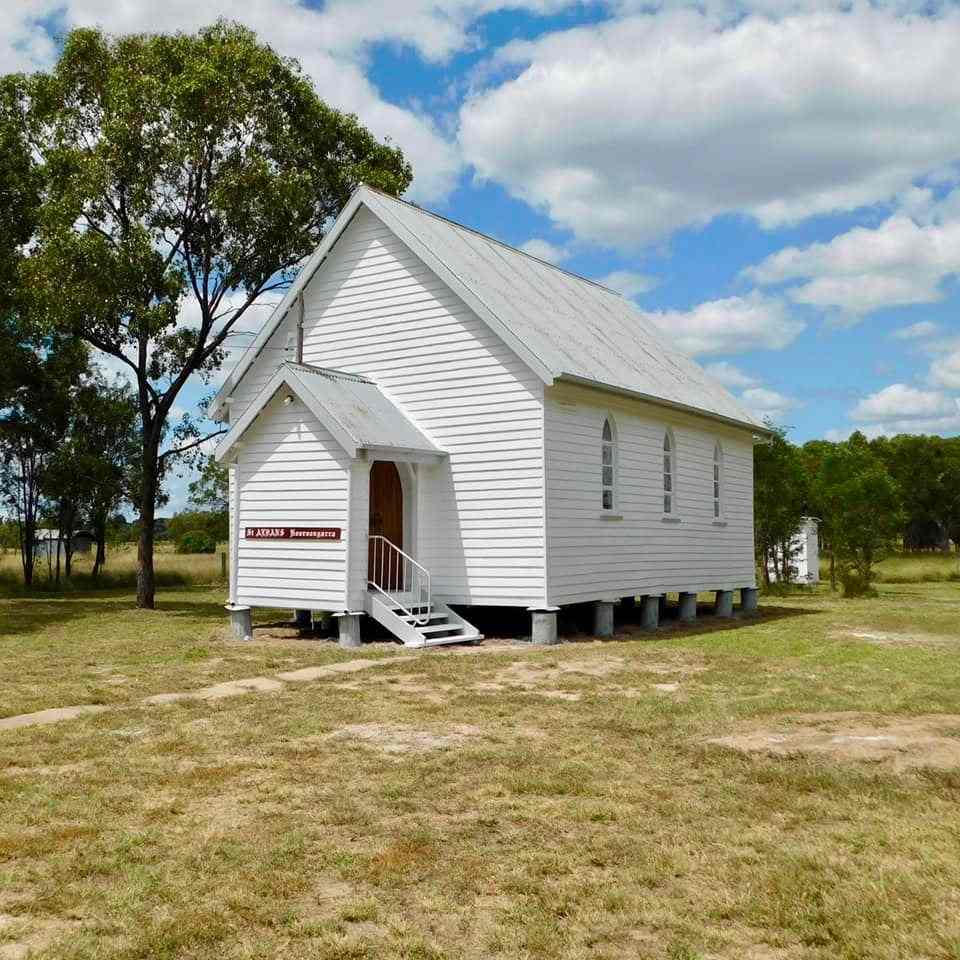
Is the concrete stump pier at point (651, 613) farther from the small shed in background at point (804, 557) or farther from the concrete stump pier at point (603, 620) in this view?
the small shed in background at point (804, 557)

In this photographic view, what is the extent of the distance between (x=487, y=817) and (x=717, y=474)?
62.1ft

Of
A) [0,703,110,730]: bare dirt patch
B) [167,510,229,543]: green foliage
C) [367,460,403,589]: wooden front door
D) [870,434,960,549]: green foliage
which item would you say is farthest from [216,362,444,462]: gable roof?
[870,434,960,549]: green foliage

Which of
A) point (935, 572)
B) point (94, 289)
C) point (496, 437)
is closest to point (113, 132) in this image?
point (94, 289)

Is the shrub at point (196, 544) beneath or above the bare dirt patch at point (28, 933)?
above

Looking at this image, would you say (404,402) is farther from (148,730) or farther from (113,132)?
(113,132)

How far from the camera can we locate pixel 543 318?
65.6ft

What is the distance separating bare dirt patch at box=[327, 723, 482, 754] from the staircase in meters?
6.74

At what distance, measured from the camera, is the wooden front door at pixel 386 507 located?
18594mm

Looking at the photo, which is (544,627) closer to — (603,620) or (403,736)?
(603,620)

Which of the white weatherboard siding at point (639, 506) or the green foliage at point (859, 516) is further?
the green foliage at point (859, 516)

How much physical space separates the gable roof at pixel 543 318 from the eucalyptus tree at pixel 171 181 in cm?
561

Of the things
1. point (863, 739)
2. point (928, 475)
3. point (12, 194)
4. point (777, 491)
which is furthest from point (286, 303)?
point (928, 475)

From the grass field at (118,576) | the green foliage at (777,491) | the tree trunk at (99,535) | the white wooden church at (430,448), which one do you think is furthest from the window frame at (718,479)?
the tree trunk at (99,535)

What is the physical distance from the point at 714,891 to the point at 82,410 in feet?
117
